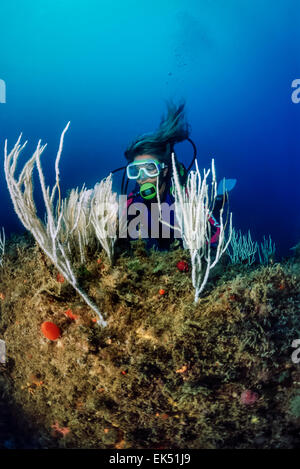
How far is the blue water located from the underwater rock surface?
123ft

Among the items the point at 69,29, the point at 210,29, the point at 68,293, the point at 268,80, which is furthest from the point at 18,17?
the point at 68,293

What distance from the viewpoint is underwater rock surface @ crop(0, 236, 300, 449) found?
2.31 metres

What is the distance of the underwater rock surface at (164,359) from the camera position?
2309 millimetres

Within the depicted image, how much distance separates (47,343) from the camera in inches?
107

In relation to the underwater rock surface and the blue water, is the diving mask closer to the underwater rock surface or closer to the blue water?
the underwater rock surface

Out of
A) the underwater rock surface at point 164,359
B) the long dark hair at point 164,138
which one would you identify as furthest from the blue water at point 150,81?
the underwater rock surface at point 164,359

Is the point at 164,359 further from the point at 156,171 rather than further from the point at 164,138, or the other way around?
the point at 164,138

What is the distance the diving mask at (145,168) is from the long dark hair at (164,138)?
241 mm

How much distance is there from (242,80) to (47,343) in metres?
61.8

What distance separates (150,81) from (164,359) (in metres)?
64.7

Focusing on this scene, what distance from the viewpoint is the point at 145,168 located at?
17.0ft

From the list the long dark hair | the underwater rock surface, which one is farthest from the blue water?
the underwater rock surface

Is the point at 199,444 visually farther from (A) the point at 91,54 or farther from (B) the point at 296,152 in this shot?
(A) the point at 91,54

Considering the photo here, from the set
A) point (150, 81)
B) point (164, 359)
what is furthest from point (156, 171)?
point (150, 81)
